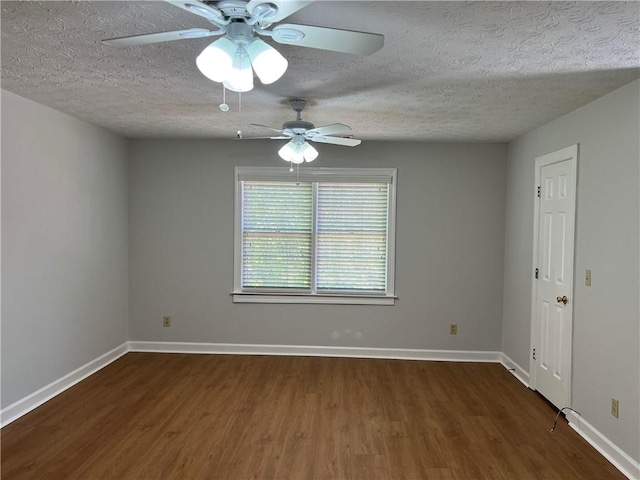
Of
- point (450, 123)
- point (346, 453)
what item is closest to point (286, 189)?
point (450, 123)

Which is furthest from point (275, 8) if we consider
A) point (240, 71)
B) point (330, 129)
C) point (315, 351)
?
point (315, 351)

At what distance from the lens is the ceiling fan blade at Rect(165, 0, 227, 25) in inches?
49.5

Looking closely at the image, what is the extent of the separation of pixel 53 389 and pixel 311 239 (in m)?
2.79

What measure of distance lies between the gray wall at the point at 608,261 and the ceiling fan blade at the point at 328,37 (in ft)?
6.69

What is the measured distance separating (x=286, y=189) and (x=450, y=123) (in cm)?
191

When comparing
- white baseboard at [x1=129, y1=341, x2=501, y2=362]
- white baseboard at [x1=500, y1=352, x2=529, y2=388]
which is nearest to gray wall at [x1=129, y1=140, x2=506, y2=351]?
white baseboard at [x1=129, y1=341, x2=501, y2=362]

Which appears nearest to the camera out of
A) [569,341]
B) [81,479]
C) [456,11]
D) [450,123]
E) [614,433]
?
[456,11]

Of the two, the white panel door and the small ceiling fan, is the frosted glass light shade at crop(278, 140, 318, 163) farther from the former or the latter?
the white panel door

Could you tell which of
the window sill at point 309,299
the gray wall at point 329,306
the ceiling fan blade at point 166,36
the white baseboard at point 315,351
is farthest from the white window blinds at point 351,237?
the ceiling fan blade at point 166,36

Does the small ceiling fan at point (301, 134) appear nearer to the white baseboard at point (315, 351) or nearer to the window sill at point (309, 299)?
the window sill at point (309, 299)

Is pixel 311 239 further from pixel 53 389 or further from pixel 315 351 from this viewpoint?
pixel 53 389

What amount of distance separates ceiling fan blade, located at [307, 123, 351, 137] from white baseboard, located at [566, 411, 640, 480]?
8.95ft

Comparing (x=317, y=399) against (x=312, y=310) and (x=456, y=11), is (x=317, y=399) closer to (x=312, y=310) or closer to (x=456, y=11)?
(x=312, y=310)

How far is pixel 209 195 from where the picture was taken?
4.67 meters
